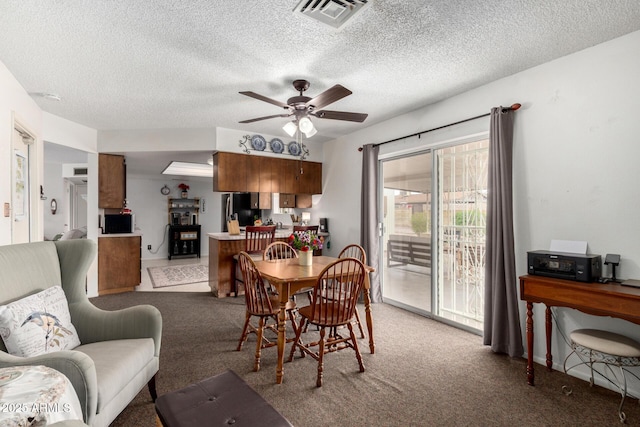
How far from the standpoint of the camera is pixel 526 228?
2.86 meters

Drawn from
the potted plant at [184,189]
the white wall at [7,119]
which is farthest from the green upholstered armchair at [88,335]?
the potted plant at [184,189]

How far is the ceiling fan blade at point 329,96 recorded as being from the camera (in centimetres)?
252

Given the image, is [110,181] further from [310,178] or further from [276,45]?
[276,45]

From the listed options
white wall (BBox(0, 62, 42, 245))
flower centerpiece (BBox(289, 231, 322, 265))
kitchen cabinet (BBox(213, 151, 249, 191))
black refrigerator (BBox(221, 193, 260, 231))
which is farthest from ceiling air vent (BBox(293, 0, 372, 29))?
black refrigerator (BBox(221, 193, 260, 231))

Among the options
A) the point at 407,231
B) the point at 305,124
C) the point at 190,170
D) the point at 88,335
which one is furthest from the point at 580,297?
the point at 190,170

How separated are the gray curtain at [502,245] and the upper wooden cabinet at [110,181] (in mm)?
5394

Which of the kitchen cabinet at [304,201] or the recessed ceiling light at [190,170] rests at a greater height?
the recessed ceiling light at [190,170]

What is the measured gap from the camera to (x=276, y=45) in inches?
95.3

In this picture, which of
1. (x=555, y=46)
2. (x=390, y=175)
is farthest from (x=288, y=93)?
(x=555, y=46)

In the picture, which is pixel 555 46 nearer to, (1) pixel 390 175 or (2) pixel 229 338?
(1) pixel 390 175

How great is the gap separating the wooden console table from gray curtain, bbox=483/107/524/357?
29 cm

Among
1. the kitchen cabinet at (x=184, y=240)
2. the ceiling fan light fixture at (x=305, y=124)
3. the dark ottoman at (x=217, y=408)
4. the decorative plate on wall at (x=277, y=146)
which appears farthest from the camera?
the kitchen cabinet at (x=184, y=240)

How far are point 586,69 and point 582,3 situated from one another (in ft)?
2.39

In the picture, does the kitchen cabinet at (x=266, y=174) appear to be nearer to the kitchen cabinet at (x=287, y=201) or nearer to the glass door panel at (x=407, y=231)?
the kitchen cabinet at (x=287, y=201)
